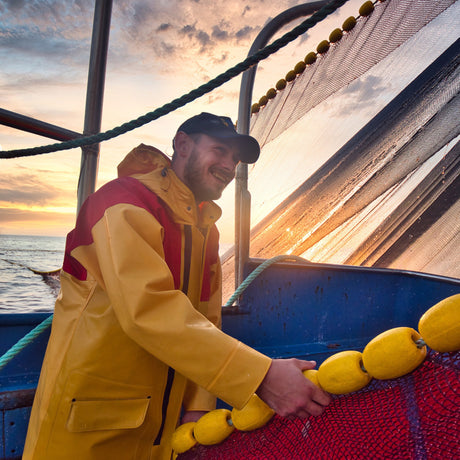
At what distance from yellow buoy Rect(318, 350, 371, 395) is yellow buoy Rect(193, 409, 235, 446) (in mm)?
469

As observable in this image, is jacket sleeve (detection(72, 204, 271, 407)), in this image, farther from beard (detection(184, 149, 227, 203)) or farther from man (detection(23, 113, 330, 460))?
beard (detection(184, 149, 227, 203))

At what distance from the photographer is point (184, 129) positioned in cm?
194

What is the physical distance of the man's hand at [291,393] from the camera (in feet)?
3.75

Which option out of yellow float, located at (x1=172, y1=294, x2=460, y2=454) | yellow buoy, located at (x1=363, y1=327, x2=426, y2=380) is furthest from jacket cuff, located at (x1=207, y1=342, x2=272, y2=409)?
yellow buoy, located at (x1=363, y1=327, x2=426, y2=380)

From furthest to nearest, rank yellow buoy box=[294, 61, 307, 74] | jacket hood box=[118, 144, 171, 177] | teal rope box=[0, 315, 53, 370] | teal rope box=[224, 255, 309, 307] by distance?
1. yellow buoy box=[294, 61, 307, 74]
2. teal rope box=[224, 255, 309, 307]
3. jacket hood box=[118, 144, 171, 177]
4. teal rope box=[0, 315, 53, 370]

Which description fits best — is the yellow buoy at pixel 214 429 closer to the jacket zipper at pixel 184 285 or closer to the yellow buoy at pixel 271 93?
the jacket zipper at pixel 184 285

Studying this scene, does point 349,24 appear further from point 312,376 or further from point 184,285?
point 312,376

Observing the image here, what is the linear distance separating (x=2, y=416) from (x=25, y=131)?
1.42m

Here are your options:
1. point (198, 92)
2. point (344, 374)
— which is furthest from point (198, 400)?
point (198, 92)

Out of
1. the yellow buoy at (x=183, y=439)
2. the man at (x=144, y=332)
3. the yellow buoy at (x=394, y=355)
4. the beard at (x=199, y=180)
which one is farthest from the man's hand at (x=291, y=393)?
the beard at (x=199, y=180)

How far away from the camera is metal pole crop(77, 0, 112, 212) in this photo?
2.10 meters

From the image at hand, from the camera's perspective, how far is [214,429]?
1379 mm

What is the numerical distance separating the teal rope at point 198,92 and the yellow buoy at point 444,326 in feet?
3.71

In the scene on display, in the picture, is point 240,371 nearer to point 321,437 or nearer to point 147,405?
point 321,437
